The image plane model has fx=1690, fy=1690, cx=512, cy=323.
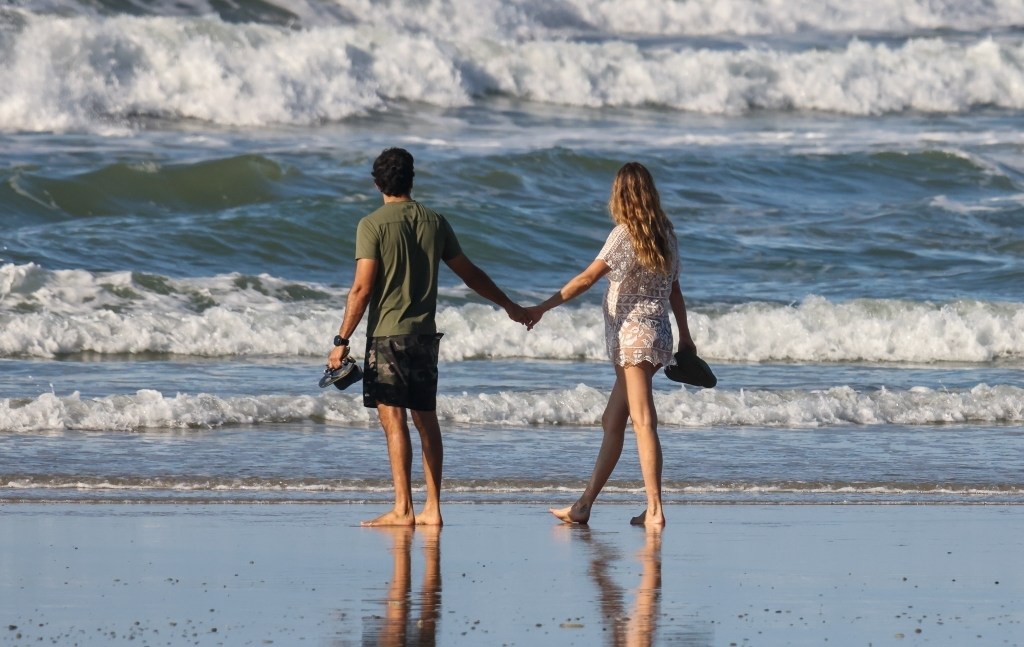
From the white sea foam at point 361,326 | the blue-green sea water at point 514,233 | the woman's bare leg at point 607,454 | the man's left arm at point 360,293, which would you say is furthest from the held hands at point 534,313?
the white sea foam at point 361,326

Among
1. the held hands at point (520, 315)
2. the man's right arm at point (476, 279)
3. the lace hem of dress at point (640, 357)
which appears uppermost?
the man's right arm at point (476, 279)

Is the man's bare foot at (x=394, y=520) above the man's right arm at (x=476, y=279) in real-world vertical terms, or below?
below

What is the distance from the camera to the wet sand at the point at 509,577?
200 inches

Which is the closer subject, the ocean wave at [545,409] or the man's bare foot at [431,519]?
the man's bare foot at [431,519]

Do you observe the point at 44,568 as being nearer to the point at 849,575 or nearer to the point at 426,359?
the point at 426,359

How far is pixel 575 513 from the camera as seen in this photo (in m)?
7.29

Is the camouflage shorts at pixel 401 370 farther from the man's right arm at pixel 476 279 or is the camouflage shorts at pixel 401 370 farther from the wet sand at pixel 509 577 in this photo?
the wet sand at pixel 509 577

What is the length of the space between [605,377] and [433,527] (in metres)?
5.26

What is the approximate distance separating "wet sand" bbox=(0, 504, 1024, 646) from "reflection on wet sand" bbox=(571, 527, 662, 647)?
0.04 feet

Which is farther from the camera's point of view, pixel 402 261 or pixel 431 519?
pixel 431 519

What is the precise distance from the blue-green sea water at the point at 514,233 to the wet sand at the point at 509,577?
0.75 meters

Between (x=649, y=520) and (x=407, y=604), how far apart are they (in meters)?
1.97

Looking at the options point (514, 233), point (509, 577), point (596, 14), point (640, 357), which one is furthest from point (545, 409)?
point (596, 14)

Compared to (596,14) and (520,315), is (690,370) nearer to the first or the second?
(520,315)
